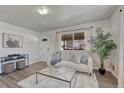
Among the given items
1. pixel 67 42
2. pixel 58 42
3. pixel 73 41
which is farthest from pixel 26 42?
pixel 73 41

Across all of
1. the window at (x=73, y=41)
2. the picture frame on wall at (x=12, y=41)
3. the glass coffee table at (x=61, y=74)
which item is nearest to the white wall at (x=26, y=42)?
the picture frame on wall at (x=12, y=41)

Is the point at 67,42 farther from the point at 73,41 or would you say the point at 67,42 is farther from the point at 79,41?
the point at 79,41

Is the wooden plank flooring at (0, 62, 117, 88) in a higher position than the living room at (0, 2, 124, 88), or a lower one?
lower

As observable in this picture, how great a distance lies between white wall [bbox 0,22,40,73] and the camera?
12.1ft

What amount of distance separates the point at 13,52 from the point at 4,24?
1.41m

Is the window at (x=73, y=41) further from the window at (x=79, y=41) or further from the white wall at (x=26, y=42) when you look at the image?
the white wall at (x=26, y=42)

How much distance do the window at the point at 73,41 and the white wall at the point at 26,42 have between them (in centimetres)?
206

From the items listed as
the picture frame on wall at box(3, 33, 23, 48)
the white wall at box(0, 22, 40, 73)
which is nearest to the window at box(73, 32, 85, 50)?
the white wall at box(0, 22, 40, 73)

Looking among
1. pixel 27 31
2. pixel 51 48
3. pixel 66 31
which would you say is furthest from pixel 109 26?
pixel 27 31

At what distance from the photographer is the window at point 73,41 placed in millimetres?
4480

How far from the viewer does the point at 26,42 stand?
4.84m

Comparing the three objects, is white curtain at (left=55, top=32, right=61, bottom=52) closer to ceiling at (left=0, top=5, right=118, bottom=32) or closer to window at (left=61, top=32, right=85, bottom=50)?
window at (left=61, top=32, right=85, bottom=50)

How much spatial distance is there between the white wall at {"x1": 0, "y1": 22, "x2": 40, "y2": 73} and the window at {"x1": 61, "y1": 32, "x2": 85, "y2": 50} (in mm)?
2056

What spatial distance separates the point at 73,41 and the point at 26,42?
2903mm
